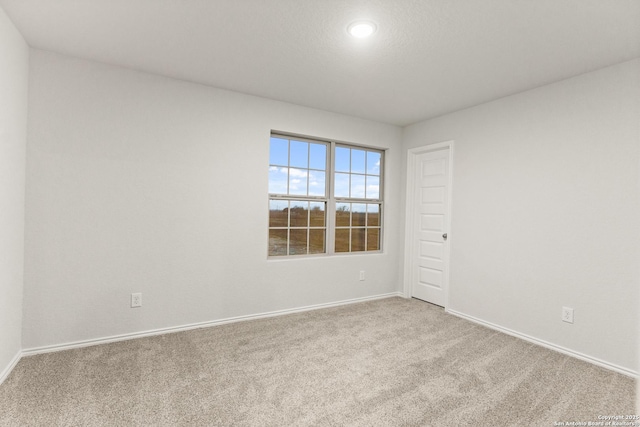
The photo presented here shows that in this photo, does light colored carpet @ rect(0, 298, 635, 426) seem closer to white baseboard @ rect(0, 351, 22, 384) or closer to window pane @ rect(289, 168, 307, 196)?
white baseboard @ rect(0, 351, 22, 384)

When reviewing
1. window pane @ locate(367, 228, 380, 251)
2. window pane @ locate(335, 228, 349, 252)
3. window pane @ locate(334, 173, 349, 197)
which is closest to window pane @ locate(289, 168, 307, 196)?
window pane @ locate(334, 173, 349, 197)

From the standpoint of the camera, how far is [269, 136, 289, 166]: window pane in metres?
3.61

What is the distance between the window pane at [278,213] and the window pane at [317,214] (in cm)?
35

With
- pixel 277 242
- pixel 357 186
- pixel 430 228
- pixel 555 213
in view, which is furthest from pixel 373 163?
pixel 555 213

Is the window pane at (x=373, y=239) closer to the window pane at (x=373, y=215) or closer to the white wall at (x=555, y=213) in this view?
the window pane at (x=373, y=215)

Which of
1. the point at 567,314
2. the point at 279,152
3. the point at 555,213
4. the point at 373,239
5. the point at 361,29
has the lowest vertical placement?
the point at 567,314

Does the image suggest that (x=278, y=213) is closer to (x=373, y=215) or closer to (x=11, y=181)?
(x=373, y=215)

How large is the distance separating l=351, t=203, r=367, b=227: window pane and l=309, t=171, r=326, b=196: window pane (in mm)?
538

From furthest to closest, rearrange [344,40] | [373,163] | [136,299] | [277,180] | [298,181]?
[373,163] < [298,181] < [277,180] < [136,299] < [344,40]

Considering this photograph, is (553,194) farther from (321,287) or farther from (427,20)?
(321,287)

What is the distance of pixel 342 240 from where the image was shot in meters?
4.16

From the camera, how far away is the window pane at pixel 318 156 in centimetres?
388

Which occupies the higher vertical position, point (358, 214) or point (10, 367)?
point (358, 214)

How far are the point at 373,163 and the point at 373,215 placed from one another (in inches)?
29.6
